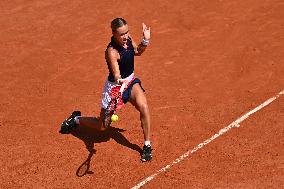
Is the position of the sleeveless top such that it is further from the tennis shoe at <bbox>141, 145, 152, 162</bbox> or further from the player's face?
the tennis shoe at <bbox>141, 145, 152, 162</bbox>

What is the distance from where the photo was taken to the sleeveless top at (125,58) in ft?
27.6

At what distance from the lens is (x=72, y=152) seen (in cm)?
919

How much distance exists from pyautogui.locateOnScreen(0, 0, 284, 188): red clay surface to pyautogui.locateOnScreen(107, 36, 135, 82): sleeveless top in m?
1.41

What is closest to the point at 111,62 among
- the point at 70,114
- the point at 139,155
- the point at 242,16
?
the point at 139,155

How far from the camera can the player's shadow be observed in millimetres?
9008

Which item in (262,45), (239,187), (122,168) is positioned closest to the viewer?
(239,187)

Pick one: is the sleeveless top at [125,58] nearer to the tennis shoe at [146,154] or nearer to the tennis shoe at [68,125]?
the tennis shoe at [146,154]

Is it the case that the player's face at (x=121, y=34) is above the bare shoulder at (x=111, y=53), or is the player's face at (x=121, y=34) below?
above

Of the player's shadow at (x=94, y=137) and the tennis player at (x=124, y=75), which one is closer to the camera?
the tennis player at (x=124, y=75)

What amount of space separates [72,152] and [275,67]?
4.89 meters

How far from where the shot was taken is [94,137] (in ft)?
31.6

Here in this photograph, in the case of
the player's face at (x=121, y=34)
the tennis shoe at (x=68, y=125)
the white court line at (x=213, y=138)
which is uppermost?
the player's face at (x=121, y=34)

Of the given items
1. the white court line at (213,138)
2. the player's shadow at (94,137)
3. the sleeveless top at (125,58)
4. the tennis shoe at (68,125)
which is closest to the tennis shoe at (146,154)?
the player's shadow at (94,137)

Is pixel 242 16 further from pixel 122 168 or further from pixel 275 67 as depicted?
pixel 122 168
